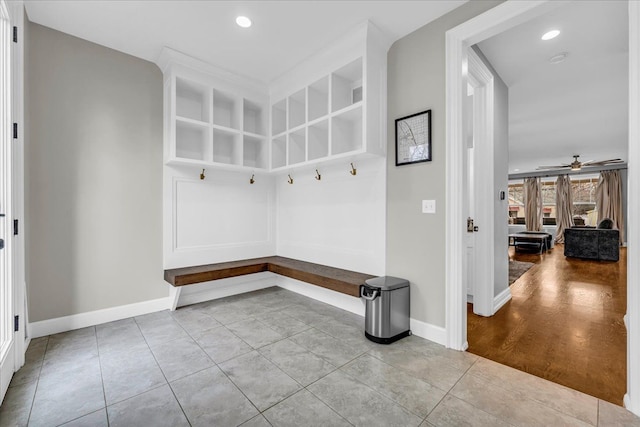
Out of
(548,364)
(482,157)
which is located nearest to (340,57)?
(482,157)

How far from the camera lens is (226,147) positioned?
3.51 meters

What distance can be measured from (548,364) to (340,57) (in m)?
2.95

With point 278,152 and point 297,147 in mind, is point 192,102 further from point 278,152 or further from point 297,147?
point 297,147

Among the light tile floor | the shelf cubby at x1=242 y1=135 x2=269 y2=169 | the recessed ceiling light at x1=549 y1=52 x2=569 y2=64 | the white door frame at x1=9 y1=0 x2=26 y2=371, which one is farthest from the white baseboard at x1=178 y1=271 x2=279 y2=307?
the recessed ceiling light at x1=549 y1=52 x2=569 y2=64

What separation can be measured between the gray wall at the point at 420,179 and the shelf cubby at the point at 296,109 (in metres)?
1.16

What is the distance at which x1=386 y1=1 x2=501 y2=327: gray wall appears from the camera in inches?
89.3

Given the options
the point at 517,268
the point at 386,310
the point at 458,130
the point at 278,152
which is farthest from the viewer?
the point at 517,268

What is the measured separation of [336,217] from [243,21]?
2.00 meters

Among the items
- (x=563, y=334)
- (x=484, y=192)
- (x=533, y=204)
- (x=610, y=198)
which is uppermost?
(x=610, y=198)

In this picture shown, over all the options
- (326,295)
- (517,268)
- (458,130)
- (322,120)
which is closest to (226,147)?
(322,120)

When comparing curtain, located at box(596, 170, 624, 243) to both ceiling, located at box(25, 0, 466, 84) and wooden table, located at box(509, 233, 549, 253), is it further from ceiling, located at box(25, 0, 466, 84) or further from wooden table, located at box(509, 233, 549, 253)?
ceiling, located at box(25, 0, 466, 84)

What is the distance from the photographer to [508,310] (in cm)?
312

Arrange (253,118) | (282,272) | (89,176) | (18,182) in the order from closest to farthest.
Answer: (18,182) → (89,176) → (282,272) → (253,118)

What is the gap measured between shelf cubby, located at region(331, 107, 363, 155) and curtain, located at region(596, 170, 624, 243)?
10.9 m
